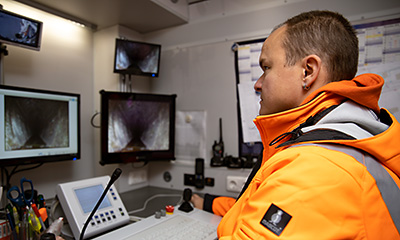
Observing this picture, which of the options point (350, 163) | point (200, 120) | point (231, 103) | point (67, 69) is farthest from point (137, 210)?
point (350, 163)

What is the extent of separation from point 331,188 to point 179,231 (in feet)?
2.35

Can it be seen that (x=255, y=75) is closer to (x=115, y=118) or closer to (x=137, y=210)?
(x=115, y=118)

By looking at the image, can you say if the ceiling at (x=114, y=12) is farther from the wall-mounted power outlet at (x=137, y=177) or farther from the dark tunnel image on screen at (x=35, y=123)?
the wall-mounted power outlet at (x=137, y=177)

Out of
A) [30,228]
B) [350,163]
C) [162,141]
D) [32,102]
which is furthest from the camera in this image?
[162,141]

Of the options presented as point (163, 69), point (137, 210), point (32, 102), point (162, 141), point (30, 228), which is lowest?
point (137, 210)

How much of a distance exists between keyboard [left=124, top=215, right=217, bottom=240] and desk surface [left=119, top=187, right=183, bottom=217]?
0.86 feet

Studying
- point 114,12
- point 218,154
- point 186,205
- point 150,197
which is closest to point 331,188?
point 186,205

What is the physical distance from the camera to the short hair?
2.41 ft

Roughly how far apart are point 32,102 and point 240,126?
1.21 m

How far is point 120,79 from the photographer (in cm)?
179

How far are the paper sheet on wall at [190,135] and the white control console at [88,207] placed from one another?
2.27 ft

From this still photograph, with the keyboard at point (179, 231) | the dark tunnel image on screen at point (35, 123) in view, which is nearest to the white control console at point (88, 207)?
the keyboard at point (179, 231)

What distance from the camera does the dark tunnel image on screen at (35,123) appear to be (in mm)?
1220

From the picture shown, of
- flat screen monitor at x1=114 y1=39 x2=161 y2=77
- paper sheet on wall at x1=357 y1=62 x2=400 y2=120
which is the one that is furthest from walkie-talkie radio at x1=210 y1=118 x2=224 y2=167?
paper sheet on wall at x1=357 y1=62 x2=400 y2=120
